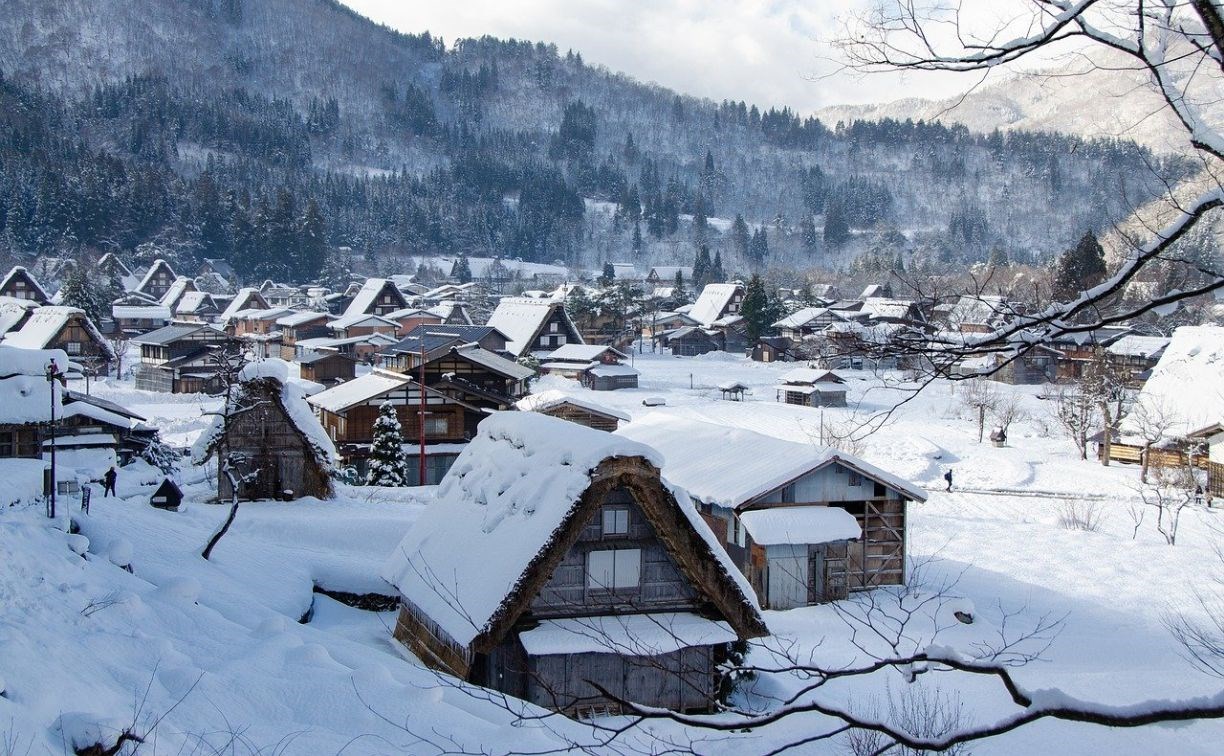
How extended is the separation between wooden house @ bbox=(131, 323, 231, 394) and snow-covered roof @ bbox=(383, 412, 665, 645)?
1333 inches

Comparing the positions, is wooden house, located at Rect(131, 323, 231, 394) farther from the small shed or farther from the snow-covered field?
the small shed

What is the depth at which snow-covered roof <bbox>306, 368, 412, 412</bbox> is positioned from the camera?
2884 centimetres

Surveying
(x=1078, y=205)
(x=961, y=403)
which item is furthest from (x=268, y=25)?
(x=961, y=403)

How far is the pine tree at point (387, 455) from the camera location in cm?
2472

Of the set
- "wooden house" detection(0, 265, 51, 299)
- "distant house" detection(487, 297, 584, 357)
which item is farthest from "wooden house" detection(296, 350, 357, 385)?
"wooden house" detection(0, 265, 51, 299)

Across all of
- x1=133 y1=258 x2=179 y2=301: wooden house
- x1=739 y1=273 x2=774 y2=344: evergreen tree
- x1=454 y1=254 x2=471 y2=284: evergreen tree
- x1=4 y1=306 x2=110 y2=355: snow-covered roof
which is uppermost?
x1=454 y1=254 x2=471 y2=284: evergreen tree

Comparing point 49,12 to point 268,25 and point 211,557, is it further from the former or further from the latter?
point 211,557

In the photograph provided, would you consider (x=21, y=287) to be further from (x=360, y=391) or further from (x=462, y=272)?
(x=462, y=272)

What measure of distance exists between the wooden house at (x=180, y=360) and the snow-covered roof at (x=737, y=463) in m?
29.4

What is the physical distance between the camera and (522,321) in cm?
5506

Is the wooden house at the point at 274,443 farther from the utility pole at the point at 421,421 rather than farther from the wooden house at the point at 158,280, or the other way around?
the wooden house at the point at 158,280

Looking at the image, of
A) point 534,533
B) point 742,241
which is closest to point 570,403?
point 534,533

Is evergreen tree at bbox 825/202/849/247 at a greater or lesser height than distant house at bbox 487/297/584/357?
greater

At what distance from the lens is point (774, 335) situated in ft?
211
